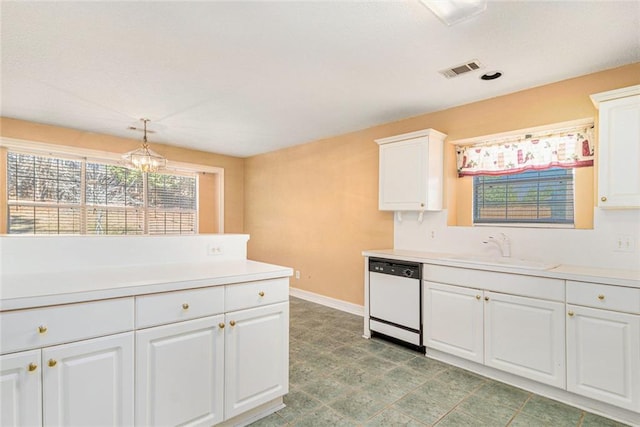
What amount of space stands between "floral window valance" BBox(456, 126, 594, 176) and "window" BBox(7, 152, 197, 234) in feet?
14.8

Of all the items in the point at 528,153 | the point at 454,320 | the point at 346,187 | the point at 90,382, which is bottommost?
the point at 454,320

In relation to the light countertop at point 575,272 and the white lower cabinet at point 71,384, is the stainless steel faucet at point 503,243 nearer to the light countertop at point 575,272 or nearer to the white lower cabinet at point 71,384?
the light countertop at point 575,272

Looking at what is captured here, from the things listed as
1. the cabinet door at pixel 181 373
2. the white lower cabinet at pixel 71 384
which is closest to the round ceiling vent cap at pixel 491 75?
the cabinet door at pixel 181 373

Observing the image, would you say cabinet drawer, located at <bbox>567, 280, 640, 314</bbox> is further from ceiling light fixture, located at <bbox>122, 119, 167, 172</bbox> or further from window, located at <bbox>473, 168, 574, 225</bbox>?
ceiling light fixture, located at <bbox>122, 119, 167, 172</bbox>

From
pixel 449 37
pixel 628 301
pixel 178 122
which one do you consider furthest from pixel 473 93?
pixel 178 122

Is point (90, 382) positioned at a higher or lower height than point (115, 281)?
lower

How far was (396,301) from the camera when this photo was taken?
3.21m

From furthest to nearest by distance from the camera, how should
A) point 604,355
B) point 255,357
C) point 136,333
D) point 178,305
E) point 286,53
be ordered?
1. point 286,53
2. point 604,355
3. point 255,357
4. point 178,305
5. point 136,333

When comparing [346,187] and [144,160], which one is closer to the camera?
[144,160]

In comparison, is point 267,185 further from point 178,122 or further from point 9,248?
point 9,248

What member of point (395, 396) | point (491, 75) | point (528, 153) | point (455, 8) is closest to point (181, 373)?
point (395, 396)

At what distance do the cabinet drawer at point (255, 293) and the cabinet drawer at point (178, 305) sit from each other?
0.06 m

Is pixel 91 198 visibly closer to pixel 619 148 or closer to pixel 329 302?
pixel 329 302

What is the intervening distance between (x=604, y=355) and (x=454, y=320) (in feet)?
3.19
